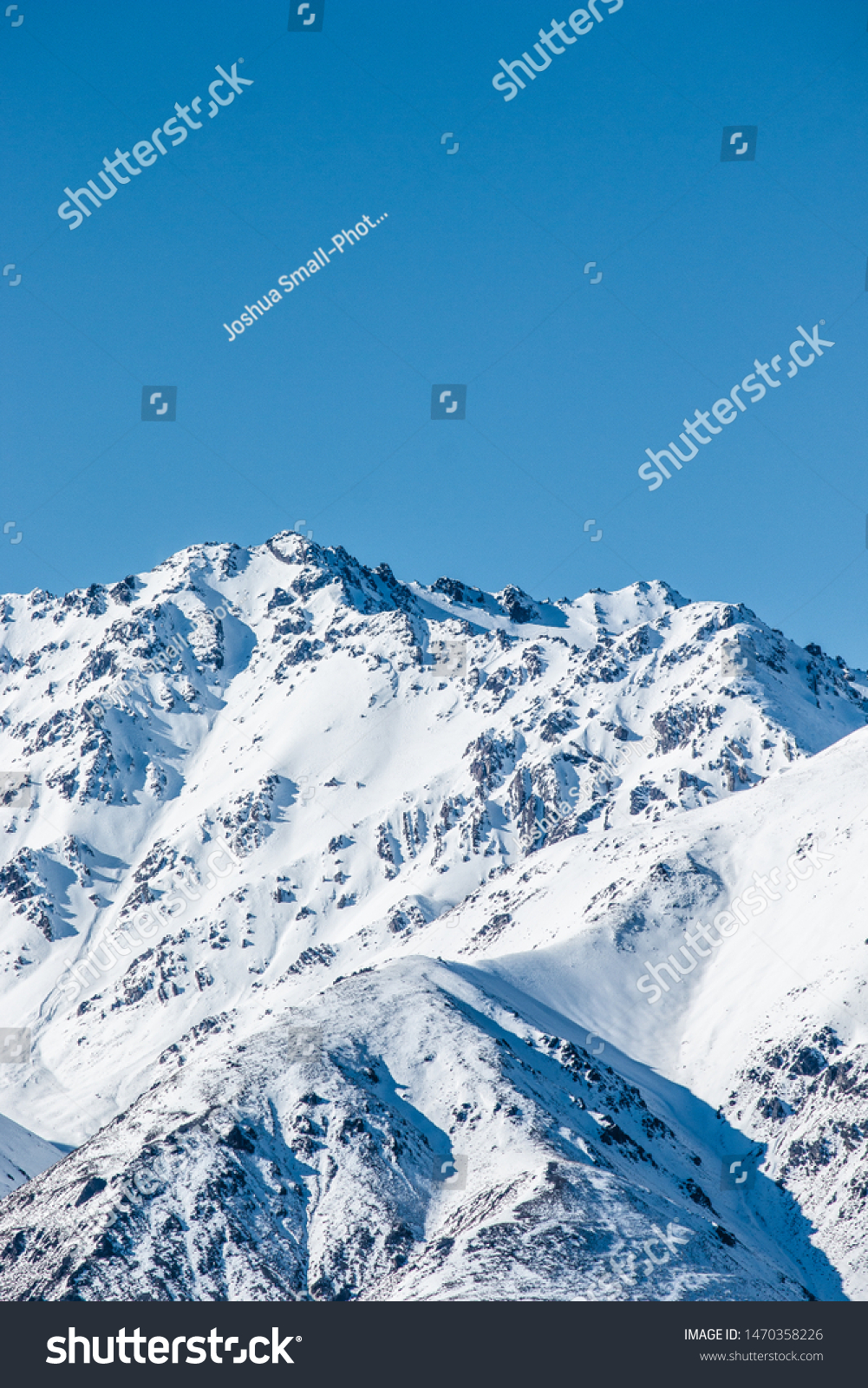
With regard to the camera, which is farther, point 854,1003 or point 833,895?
point 833,895

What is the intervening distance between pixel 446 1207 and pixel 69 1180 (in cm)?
3314

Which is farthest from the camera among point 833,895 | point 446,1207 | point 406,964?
point 833,895

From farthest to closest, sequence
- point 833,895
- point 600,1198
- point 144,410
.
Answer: point 833,895 < point 144,410 < point 600,1198

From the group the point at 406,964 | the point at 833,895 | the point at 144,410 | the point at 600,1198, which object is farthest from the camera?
the point at 833,895

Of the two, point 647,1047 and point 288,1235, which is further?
point 647,1047

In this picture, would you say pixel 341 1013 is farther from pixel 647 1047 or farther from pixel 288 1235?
pixel 647 1047

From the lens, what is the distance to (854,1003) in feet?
464
